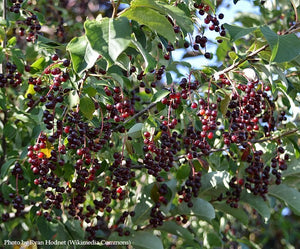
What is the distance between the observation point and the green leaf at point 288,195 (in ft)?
6.48

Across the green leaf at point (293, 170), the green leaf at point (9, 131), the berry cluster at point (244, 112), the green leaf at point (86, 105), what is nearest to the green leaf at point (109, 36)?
the green leaf at point (86, 105)

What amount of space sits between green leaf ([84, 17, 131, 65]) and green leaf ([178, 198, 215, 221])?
3.32 ft

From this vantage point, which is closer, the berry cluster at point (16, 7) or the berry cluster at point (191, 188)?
the berry cluster at point (191, 188)

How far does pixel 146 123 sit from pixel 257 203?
713 millimetres

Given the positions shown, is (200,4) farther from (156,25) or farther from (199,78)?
(156,25)

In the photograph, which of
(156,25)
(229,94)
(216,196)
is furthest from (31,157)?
(216,196)

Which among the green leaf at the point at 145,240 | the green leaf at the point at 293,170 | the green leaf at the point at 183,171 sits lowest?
the green leaf at the point at 145,240

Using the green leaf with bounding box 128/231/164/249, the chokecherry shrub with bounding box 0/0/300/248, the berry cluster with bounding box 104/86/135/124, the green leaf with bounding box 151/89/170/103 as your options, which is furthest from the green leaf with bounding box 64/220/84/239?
the green leaf with bounding box 151/89/170/103

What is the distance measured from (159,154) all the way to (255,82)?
420mm

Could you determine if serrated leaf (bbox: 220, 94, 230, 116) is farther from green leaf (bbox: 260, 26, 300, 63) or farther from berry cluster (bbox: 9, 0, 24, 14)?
berry cluster (bbox: 9, 0, 24, 14)

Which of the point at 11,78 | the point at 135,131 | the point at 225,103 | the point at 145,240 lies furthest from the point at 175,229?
the point at 11,78

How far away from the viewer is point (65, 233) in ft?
6.32

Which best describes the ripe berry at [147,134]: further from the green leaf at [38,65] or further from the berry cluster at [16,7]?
the berry cluster at [16,7]

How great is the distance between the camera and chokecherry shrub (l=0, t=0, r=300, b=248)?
136 cm
